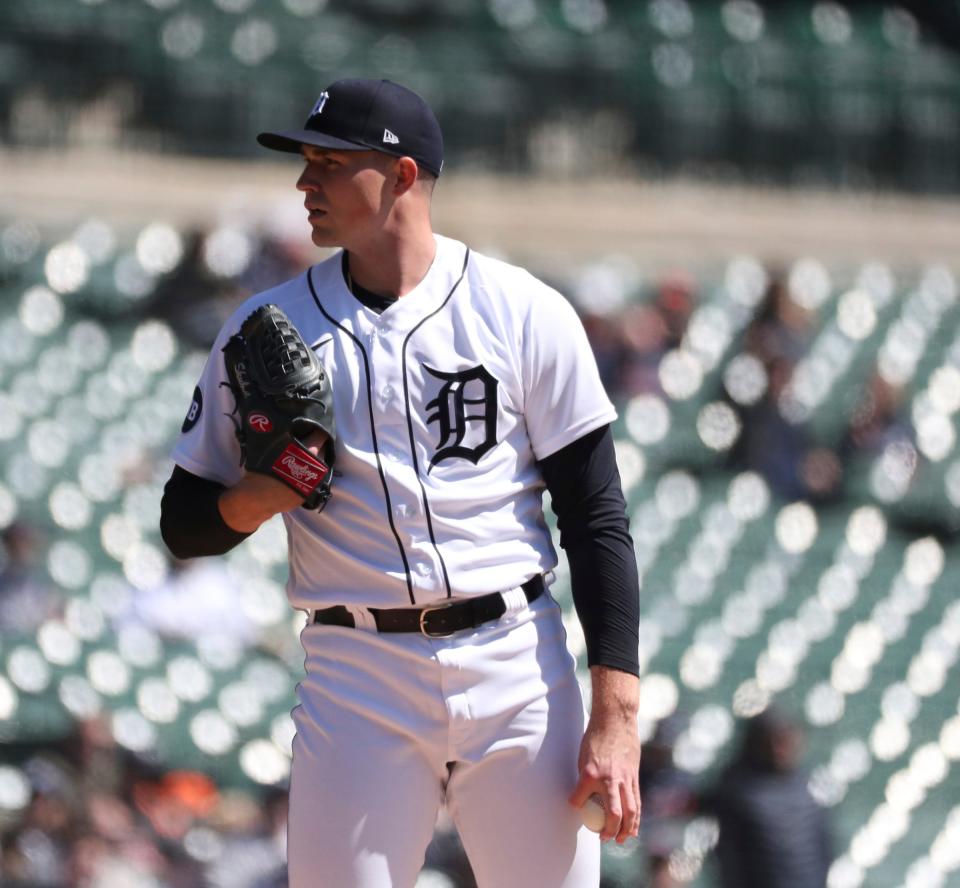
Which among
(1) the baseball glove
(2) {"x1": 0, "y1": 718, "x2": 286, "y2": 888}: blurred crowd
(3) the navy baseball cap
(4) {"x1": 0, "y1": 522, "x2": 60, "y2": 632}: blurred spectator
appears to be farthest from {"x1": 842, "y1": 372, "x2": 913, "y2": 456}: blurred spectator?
(1) the baseball glove

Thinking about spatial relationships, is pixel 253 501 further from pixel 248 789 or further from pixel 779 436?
pixel 779 436

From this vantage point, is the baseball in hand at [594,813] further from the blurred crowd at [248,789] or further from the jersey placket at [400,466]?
the blurred crowd at [248,789]

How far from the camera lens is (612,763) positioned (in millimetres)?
1527

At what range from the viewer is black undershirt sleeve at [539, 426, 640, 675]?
1.59m

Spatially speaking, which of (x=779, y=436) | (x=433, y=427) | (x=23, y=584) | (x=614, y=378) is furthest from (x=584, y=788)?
(x=779, y=436)

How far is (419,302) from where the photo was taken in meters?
1.61

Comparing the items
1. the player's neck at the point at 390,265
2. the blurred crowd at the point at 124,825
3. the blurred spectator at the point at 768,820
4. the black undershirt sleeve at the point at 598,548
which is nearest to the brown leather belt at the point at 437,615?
the black undershirt sleeve at the point at 598,548

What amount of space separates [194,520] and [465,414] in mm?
327

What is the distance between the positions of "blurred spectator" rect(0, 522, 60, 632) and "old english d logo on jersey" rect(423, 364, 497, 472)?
218 cm

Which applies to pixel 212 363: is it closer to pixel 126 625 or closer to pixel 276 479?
pixel 276 479

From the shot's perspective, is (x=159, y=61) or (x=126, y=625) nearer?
(x=126, y=625)

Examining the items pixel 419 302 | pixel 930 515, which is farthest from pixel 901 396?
pixel 419 302

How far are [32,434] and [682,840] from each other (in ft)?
6.43

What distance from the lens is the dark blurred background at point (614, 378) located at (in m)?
3.34
